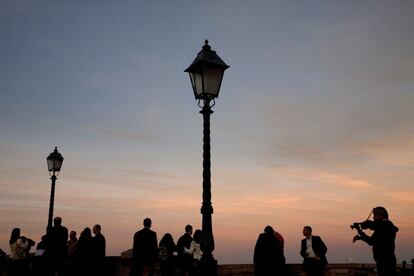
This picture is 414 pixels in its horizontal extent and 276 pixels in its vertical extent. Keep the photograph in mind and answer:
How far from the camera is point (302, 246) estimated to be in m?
10.8

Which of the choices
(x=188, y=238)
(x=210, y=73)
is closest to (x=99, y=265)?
(x=188, y=238)

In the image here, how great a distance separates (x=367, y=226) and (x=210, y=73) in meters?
4.13

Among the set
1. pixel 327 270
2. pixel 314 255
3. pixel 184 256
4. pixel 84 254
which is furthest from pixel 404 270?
pixel 84 254

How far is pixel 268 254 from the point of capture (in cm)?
1026

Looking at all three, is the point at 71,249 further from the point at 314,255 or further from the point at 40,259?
the point at 314,255

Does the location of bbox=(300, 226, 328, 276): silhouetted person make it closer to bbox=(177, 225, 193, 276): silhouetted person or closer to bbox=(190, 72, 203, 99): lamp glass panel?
bbox=(177, 225, 193, 276): silhouetted person

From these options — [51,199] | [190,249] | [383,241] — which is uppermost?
[51,199]

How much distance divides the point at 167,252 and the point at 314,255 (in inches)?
152

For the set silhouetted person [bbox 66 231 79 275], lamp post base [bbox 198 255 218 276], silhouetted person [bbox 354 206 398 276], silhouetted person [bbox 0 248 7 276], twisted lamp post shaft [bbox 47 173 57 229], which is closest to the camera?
lamp post base [bbox 198 255 218 276]

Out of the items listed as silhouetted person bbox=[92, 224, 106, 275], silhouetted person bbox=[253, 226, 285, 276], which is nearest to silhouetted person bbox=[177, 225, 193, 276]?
silhouetted person bbox=[92, 224, 106, 275]

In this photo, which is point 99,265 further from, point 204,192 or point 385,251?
point 385,251

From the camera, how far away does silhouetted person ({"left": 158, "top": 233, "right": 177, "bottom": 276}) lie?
1177 cm

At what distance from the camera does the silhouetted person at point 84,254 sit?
11547 mm

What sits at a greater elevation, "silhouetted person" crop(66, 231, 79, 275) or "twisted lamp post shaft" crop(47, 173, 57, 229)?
"twisted lamp post shaft" crop(47, 173, 57, 229)
